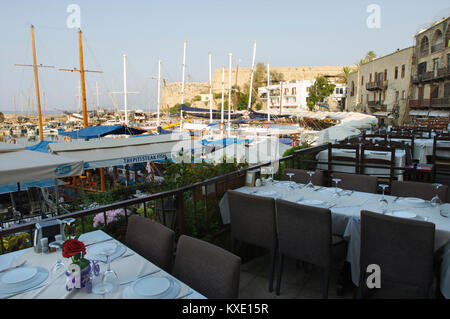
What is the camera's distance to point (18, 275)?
1.84 metres

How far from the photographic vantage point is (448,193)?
347 centimetres

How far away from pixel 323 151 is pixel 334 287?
13.9 feet

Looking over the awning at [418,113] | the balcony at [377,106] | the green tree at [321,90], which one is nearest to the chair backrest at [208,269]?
the awning at [418,113]

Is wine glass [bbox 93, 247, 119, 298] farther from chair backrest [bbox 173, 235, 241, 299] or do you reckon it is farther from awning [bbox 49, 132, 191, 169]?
awning [bbox 49, 132, 191, 169]

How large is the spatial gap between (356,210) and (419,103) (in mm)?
31609

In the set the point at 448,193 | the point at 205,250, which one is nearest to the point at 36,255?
the point at 205,250

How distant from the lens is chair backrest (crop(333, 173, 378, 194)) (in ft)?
13.4

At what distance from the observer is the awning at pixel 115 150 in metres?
7.47

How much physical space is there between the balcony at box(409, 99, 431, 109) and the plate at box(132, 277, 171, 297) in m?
31.5

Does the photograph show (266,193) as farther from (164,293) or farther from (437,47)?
(437,47)

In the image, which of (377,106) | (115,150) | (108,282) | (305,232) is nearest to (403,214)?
(305,232)

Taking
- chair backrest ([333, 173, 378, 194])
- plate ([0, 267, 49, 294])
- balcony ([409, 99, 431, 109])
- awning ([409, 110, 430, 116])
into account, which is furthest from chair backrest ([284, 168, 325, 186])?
awning ([409, 110, 430, 116])

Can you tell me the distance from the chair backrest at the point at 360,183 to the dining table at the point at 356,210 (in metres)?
0.50

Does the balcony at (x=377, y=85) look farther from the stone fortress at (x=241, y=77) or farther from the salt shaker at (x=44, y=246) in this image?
the salt shaker at (x=44, y=246)
